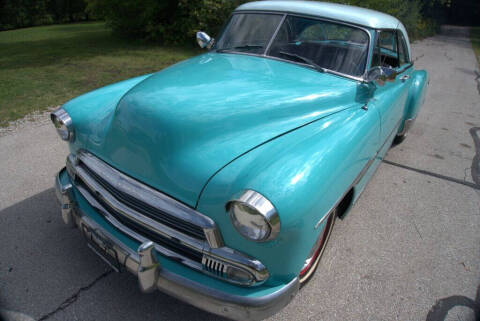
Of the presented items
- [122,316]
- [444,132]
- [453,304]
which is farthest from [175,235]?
[444,132]

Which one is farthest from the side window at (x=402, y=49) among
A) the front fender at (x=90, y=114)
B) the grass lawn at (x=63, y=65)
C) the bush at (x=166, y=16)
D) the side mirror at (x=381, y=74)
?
the bush at (x=166, y=16)

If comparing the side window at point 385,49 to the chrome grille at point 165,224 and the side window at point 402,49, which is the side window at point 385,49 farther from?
the chrome grille at point 165,224

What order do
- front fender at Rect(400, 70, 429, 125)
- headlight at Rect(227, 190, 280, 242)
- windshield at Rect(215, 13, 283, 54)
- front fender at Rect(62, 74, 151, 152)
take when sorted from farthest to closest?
front fender at Rect(400, 70, 429, 125), windshield at Rect(215, 13, 283, 54), front fender at Rect(62, 74, 151, 152), headlight at Rect(227, 190, 280, 242)

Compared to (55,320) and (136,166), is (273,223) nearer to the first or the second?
(136,166)

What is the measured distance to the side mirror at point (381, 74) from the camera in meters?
2.64

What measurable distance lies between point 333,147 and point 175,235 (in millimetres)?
1049

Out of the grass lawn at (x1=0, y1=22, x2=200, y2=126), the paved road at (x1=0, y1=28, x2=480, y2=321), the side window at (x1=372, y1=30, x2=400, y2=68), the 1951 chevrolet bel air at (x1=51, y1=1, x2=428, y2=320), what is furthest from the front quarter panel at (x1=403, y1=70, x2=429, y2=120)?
the grass lawn at (x1=0, y1=22, x2=200, y2=126)

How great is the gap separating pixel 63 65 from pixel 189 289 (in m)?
8.09

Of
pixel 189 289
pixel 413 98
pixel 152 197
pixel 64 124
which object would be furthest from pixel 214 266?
pixel 413 98

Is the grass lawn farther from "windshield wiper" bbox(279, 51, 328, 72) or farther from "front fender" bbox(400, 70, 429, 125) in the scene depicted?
"front fender" bbox(400, 70, 429, 125)

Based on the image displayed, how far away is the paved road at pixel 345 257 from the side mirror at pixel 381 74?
1270 millimetres

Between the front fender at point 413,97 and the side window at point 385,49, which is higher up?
the side window at point 385,49

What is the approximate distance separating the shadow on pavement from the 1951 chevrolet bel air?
1.16ft

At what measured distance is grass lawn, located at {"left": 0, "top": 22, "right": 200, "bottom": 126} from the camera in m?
5.78
